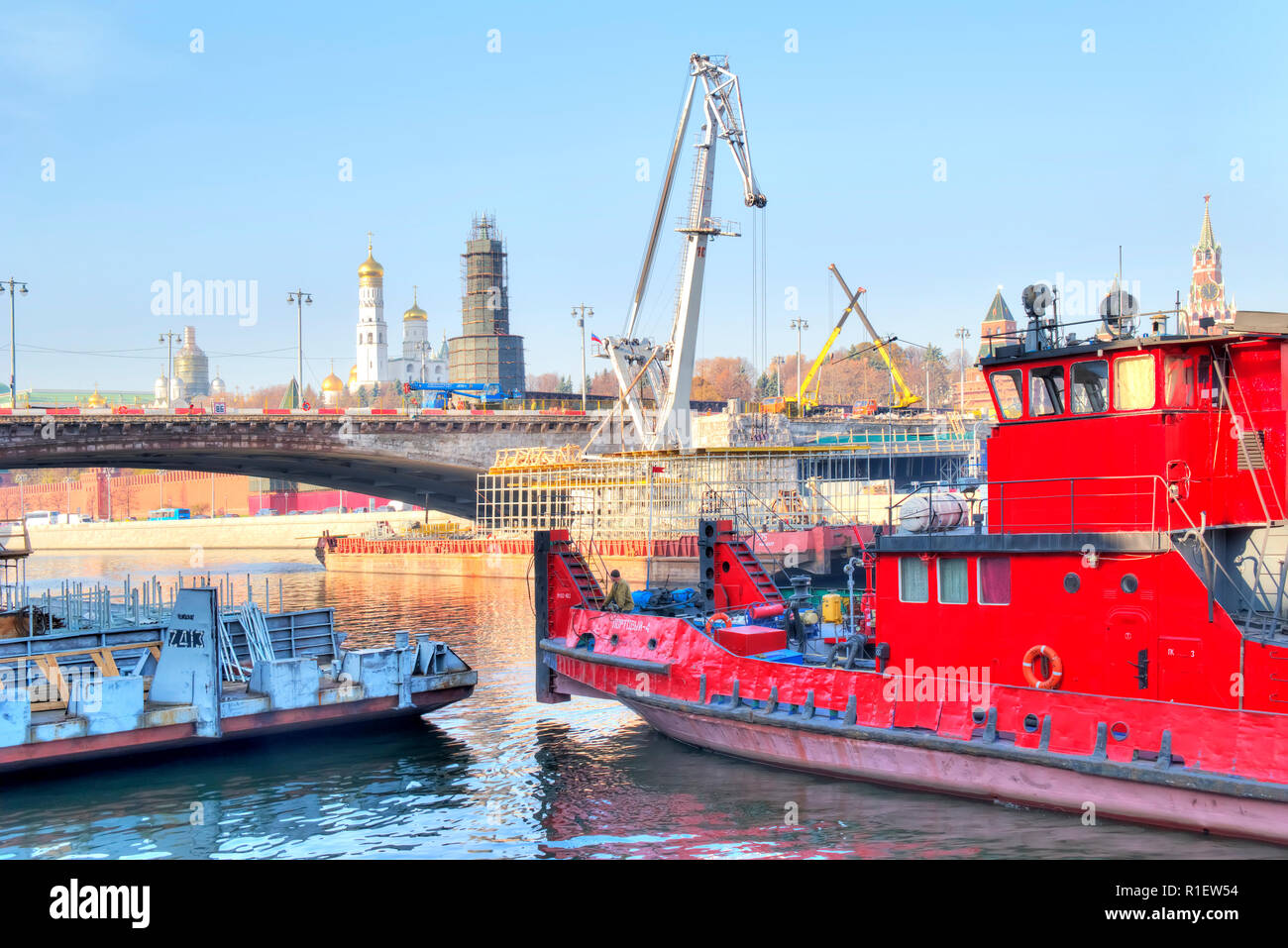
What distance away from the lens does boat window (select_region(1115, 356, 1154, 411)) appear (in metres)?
15.3

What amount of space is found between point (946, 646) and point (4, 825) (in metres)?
14.1

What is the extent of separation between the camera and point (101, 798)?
699 inches

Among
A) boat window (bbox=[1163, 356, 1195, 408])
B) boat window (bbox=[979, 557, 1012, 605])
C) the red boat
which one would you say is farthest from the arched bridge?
boat window (bbox=[1163, 356, 1195, 408])

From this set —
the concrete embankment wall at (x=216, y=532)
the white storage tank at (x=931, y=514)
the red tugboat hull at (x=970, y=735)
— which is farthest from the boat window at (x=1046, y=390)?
the concrete embankment wall at (x=216, y=532)

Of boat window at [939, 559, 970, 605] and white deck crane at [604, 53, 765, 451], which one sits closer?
boat window at [939, 559, 970, 605]

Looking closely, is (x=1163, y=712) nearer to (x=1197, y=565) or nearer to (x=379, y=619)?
(x=1197, y=565)

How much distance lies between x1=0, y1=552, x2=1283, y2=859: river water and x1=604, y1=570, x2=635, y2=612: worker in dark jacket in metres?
2.37

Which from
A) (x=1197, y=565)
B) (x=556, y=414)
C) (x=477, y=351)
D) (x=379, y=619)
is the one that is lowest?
(x=379, y=619)

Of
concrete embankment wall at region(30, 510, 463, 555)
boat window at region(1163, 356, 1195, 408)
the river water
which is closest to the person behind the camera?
the river water

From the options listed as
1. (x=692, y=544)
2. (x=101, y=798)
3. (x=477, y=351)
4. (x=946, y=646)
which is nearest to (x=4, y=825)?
(x=101, y=798)

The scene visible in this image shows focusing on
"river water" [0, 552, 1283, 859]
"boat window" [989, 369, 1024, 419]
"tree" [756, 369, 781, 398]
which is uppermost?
"tree" [756, 369, 781, 398]

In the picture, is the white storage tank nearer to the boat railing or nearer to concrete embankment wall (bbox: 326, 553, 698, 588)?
the boat railing

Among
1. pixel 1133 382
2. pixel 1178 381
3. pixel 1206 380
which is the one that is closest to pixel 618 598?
pixel 1133 382

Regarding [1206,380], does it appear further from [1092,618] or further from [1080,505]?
[1092,618]
